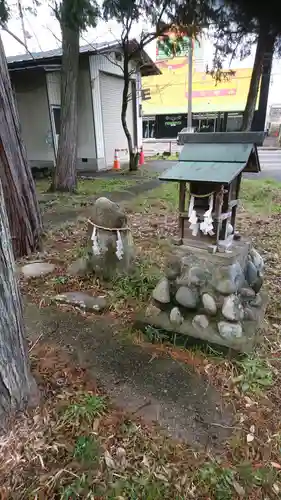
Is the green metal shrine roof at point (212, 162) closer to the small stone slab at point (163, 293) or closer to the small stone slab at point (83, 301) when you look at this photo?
the small stone slab at point (163, 293)

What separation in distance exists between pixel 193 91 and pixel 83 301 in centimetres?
2129

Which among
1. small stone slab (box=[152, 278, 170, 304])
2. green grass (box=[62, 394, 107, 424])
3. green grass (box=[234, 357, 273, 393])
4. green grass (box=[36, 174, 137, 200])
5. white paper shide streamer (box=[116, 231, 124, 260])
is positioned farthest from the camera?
green grass (box=[36, 174, 137, 200])

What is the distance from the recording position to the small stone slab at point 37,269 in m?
3.47

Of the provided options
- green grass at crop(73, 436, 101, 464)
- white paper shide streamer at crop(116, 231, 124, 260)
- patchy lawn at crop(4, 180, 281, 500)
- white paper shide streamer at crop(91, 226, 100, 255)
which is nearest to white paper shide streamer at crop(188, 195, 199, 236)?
patchy lawn at crop(4, 180, 281, 500)

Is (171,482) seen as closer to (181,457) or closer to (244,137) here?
(181,457)

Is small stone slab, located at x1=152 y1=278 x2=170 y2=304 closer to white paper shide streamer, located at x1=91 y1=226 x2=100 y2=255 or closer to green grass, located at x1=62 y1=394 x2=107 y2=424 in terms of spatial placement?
green grass, located at x1=62 y1=394 x2=107 y2=424

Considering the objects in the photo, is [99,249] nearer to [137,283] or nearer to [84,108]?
[137,283]

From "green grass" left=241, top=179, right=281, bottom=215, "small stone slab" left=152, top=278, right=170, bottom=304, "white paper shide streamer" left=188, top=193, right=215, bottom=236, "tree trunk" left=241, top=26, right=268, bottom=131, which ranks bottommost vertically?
"green grass" left=241, top=179, right=281, bottom=215

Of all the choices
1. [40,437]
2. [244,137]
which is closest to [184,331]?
[40,437]

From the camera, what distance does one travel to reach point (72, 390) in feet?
6.26

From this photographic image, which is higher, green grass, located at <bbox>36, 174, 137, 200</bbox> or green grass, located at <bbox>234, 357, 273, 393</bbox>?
green grass, located at <bbox>234, 357, 273, 393</bbox>

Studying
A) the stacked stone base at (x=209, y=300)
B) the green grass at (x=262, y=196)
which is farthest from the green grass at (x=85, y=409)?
the green grass at (x=262, y=196)

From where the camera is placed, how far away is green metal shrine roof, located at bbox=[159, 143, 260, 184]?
203 cm

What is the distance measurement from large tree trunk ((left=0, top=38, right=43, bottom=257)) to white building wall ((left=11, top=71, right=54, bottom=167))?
778 centimetres
